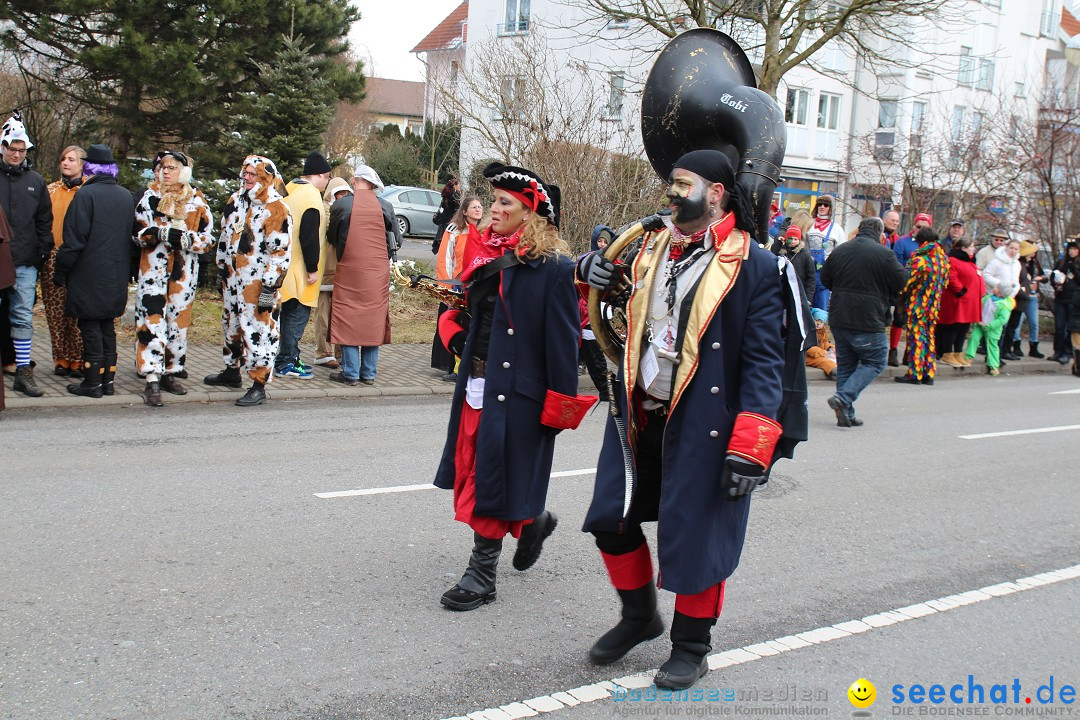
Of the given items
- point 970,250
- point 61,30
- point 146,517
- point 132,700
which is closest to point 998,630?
point 132,700

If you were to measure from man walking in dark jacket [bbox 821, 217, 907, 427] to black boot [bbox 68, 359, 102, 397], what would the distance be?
6561 millimetres

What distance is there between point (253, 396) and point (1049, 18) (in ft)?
155

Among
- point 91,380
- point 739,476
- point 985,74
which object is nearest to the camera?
point 739,476

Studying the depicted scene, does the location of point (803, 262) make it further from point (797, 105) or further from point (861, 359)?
point (797, 105)

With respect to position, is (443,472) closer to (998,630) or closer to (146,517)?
(146,517)

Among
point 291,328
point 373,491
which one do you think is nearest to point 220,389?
point 291,328

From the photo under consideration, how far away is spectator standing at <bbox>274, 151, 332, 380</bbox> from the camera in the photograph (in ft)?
32.6

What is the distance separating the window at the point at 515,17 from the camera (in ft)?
127

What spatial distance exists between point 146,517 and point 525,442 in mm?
2428

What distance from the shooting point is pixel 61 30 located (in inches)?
626

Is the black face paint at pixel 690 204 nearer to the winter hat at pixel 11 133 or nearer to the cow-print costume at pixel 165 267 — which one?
the cow-print costume at pixel 165 267

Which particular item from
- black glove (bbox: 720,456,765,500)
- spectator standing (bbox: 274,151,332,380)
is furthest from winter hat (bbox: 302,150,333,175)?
black glove (bbox: 720,456,765,500)

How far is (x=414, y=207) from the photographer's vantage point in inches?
1164

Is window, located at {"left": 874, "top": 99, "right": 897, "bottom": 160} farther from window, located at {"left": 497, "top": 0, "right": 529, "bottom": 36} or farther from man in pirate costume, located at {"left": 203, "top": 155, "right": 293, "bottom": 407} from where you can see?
man in pirate costume, located at {"left": 203, "top": 155, "right": 293, "bottom": 407}
